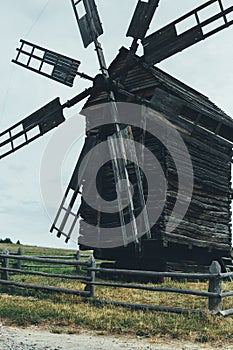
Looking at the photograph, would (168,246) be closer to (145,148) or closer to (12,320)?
(145,148)

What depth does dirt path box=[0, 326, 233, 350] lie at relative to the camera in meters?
7.35

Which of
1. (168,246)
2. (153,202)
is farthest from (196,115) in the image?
(168,246)

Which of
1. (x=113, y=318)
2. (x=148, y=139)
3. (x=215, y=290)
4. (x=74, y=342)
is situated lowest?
(x=74, y=342)

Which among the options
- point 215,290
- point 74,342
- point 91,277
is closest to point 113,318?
point 74,342

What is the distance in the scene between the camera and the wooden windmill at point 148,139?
50.6 feet

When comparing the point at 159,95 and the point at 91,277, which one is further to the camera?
A: the point at 159,95

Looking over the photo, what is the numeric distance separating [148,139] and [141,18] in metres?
4.00

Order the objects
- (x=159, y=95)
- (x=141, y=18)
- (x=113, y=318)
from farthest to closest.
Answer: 1. (x=159, y=95)
2. (x=141, y=18)
3. (x=113, y=318)

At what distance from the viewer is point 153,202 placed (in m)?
15.8

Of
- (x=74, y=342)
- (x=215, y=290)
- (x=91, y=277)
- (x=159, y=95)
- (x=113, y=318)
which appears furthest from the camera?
(x=159, y=95)

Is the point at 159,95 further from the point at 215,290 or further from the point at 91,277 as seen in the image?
the point at 215,290

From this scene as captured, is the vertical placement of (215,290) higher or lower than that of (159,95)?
lower

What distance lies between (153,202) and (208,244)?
3.41 metres

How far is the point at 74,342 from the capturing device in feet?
25.2
